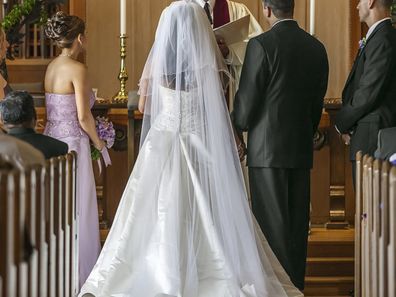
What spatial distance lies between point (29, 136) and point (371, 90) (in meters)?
1.98

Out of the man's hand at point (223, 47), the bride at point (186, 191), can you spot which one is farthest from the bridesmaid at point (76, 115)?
the man's hand at point (223, 47)

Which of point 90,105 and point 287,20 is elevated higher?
point 287,20

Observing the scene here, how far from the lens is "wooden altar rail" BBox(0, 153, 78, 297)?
133 inches

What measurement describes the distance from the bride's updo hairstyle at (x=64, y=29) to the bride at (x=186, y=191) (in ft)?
2.36

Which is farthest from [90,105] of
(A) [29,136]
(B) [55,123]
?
(A) [29,136]

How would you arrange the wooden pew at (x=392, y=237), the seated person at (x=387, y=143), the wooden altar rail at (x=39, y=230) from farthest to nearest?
the seated person at (x=387, y=143) → the wooden pew at (x=392, y=237) → the wooden altar rail at (x=39, y=230)

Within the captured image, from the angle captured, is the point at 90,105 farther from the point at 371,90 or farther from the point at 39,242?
the point at 39,242

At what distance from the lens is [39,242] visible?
13.0 ft

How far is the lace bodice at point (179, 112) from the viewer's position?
559cm

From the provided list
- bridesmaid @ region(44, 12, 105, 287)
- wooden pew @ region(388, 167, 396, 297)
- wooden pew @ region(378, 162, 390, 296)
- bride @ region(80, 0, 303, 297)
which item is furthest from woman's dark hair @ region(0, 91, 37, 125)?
wooden pew @ region(388, 167, 396, 297)

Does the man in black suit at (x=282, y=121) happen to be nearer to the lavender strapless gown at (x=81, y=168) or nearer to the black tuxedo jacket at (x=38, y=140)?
the lavender strapless gown at (x=81, y=168)

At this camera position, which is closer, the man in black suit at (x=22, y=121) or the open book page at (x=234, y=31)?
the man in black suit at (x=22, y=121)

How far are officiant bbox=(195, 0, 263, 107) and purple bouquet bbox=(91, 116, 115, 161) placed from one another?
788mm

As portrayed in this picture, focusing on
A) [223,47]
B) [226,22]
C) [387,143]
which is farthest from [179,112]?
[226,22]
